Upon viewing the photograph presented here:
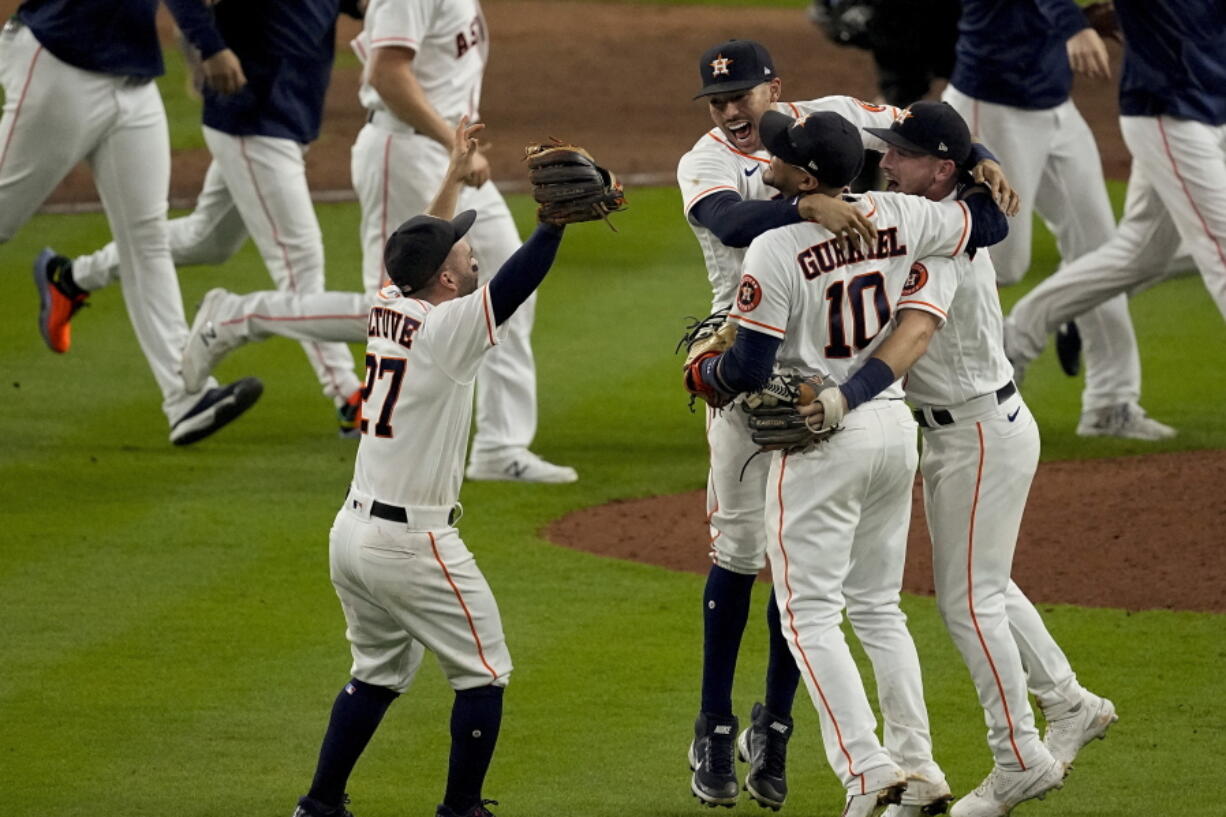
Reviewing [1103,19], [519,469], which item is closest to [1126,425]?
[1103,19]

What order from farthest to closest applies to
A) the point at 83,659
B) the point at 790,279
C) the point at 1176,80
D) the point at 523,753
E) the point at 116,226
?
the point at 116,226 < the point at 1176,80 < the point at 83,659 < the point at 523,753 < the point at 790,279

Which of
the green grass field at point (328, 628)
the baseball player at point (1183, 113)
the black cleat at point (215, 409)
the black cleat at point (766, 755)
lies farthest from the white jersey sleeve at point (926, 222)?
the black cleat at point (215, 409)

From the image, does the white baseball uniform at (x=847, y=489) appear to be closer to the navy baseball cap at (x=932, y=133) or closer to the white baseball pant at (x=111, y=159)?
the navy baseball cap at (x=932, y=133)

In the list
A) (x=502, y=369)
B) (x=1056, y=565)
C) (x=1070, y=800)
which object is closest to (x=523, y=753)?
(x=1070, y=800)

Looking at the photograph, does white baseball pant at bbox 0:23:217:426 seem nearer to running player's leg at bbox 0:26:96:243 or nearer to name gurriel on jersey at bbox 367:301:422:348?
running player's leg at bbox 0:26:96:243

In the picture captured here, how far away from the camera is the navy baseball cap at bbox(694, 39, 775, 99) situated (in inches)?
203

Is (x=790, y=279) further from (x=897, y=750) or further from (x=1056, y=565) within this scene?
(x=1056, y=565)

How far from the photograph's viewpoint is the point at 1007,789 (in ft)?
15.8

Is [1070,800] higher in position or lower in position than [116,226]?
lower

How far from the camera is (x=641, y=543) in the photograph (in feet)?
24.4

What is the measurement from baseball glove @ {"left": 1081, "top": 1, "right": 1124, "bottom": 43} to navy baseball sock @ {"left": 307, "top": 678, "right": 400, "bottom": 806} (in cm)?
528

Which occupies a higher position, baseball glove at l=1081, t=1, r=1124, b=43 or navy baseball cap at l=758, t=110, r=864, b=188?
baseball glove at l=1081, t=1, r=1124, b=43

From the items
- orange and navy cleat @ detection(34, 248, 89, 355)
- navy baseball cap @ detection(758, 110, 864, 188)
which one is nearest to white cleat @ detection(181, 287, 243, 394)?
orange and navy cleat @ detection(34, 248, 89, 355)

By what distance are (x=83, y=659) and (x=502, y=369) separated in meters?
2.54
